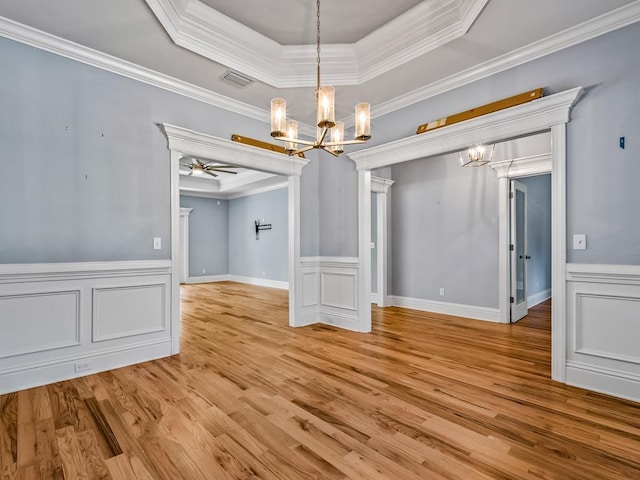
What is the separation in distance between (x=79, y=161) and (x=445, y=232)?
505cm

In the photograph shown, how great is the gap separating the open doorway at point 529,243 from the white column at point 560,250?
2183 mm

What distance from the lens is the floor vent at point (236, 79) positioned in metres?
3.37

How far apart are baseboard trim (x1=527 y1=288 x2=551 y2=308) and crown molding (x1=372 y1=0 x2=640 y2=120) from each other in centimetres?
452

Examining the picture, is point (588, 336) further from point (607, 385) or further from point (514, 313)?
point (514, 313)

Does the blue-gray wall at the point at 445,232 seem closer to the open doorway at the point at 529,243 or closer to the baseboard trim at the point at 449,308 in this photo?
the baseboard trim at the point at 449,308

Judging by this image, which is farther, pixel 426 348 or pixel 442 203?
pixel 442 203

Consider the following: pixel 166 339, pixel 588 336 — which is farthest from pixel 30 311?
pixel 588 336

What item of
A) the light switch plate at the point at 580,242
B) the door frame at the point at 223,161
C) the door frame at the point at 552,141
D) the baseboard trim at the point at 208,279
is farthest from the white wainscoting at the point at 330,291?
the baseboard trim at the point at 208,279

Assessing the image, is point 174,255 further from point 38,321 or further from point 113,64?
point 113,64

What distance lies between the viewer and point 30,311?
2.69 m

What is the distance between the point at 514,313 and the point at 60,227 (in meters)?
5.66

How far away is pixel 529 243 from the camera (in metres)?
6.18

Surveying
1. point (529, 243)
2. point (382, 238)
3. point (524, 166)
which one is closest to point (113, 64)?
point (382, 238)

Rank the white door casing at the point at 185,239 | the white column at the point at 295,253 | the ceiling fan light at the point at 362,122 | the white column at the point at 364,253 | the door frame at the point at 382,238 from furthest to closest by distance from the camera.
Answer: the white door casing at the point at 185,239 → the door frame at the point at 382,238 → the white column at the point at 295,253 → the white column at the point at 364,253 → the ceiling fan light at the point at 362,122
